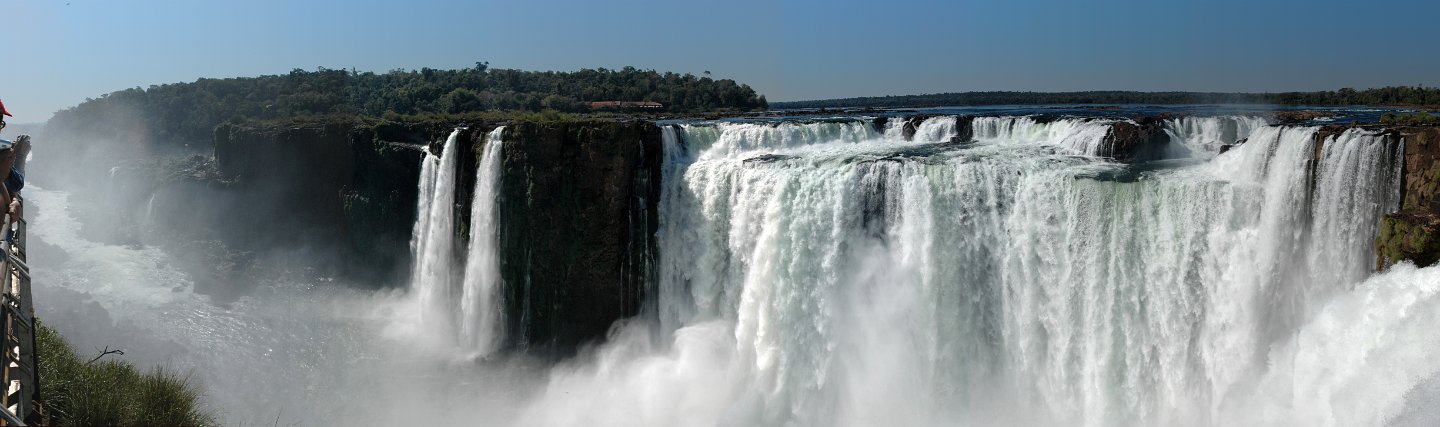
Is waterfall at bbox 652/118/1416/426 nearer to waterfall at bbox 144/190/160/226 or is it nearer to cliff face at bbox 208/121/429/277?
cliff face at bbox 208/121/429/277

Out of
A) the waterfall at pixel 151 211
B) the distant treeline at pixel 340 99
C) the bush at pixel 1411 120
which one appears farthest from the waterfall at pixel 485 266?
the distant treeline at pixel 340 99

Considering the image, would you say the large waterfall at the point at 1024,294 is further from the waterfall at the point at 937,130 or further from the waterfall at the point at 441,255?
the waterfall at the point at 937,130

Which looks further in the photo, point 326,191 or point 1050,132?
point 326,191

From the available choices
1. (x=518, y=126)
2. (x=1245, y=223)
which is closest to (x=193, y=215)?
(x=518, y=126)

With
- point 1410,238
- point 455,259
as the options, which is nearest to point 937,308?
point 1410,238

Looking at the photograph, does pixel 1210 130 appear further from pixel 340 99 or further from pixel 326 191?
pixel 340 99

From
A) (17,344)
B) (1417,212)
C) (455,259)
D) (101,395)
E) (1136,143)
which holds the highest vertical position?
(1136,143)

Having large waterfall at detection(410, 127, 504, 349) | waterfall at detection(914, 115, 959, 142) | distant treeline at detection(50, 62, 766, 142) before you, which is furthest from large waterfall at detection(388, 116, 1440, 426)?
distant treeline at detection(50, 62, 766, 142)
